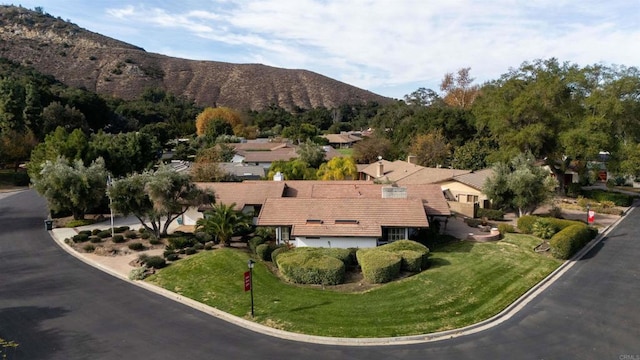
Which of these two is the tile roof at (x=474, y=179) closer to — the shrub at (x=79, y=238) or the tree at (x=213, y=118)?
the shrub at (x=79, y=238)

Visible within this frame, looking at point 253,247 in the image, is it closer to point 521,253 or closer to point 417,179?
point 521,253

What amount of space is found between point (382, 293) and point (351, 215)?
938 centimetres

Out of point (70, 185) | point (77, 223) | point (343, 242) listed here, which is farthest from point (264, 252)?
point (77, 223)

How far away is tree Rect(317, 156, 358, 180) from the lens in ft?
181

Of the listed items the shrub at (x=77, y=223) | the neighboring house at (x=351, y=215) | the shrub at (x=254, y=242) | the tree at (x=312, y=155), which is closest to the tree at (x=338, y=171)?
the tree at (x=312, y=155)

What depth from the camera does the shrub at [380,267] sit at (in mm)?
27953

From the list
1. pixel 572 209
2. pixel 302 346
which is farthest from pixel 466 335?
pixel 572 209

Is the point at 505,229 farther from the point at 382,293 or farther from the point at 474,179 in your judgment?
the point at 382,293

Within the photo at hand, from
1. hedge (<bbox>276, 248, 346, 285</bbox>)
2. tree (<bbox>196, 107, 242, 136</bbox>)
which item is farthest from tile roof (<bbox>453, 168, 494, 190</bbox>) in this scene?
tree (<bbox>196, 107, 242, 136</bbox>)

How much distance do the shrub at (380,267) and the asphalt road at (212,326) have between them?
7357mm

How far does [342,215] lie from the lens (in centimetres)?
3506

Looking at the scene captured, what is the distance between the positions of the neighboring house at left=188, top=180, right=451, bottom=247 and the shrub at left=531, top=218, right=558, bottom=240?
25.8ft

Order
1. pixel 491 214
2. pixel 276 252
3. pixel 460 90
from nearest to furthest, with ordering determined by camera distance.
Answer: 1. pixel 276 252
2. pixel 491 214
3. pixel 460 90

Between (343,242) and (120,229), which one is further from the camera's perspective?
(120,229)
